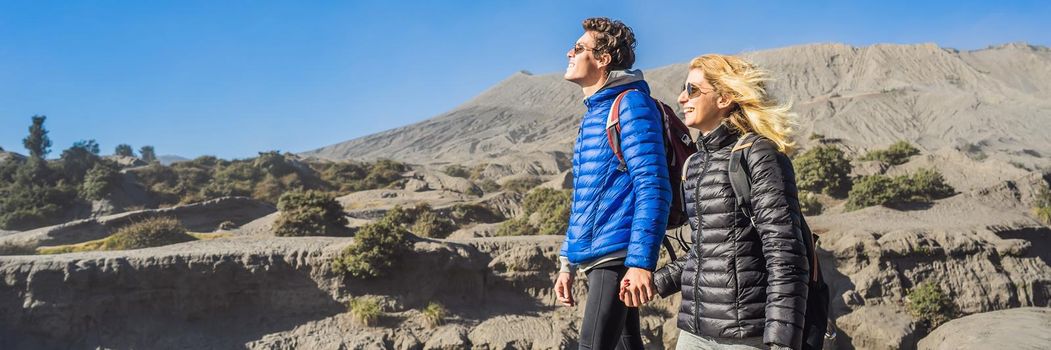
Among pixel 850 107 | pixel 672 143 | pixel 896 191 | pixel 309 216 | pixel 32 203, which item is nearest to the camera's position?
pixel 672 143

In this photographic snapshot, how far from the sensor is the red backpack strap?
3.98m

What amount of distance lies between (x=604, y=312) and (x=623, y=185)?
714 mm

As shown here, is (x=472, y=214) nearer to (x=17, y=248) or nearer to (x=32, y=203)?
(x=17, y=248)

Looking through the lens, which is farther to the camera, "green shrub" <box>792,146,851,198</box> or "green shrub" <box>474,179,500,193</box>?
"green shrub" <box>474,179,500,193</box>

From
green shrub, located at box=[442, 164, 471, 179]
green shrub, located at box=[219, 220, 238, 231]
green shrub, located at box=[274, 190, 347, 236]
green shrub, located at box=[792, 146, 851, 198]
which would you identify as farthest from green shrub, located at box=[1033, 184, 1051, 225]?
green shrub, located at box=[442, 164, 471, 179]

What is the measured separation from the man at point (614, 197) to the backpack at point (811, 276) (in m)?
0.58

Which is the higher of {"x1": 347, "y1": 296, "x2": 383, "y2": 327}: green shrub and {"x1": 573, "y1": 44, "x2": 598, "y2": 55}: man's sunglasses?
{"x1": 573, "y1": 44, "x2": 598, "y2": 55}: man's sunglasses

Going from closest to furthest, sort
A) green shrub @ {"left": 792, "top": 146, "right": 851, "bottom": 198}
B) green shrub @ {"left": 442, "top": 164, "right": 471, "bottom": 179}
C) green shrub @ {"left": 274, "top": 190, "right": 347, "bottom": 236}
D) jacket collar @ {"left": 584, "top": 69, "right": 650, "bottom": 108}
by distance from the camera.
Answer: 1. jacket collar @ {"left": 584, "top": 69, "right": 650, "bottom": 108}
2. green shrub @ {"left": 274, "top": 190, "right": 347, "bottom": 236}
3. green shrub @ {"left": 792, "top": 146, "right": 851, "bottom": 198}
4. green shrub @ {"left": 442, "top": 164, "right": 471, "bottom": 179}

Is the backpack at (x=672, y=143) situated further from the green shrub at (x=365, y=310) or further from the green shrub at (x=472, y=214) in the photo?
the green shrub at (x=472, y=214)

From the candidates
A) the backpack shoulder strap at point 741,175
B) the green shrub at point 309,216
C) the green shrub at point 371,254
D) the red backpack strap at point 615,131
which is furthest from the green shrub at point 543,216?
the backpack shoulder strap at point 741,175

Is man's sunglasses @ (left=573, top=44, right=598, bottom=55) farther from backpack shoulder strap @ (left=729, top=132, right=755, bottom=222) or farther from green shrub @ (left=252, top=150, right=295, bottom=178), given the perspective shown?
green shrub @ (left=252, top=150, right=295, bottom=178)

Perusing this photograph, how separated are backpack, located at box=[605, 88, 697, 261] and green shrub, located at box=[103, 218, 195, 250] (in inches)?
903

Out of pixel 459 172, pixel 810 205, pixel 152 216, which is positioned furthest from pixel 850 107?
pixel 152 216

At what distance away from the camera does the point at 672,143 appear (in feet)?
13.5
